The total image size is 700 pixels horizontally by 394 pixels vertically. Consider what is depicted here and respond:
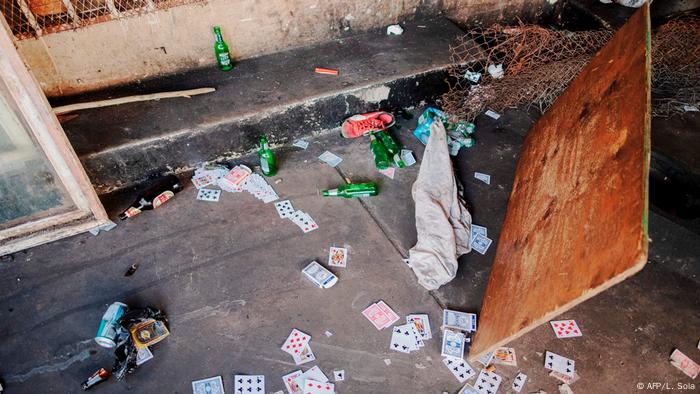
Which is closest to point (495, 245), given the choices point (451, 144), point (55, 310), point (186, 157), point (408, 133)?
point (451, 144)

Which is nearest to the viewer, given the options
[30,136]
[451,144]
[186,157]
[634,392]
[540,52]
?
[634,392]

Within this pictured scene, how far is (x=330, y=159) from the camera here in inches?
152

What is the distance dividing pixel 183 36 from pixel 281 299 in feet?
8.08

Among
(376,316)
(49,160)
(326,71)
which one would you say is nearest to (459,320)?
(376,316)

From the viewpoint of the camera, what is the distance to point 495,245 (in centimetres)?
326

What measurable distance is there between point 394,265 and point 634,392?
1.57 meters

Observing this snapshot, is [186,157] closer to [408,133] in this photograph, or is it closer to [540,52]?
[408,133]

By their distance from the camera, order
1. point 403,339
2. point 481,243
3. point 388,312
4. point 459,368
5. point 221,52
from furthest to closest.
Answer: point 221,52
point 481,243
point 388,312
point 403,339
point 459,368

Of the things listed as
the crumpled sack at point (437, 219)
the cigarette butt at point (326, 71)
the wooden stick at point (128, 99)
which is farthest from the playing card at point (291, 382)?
the cigarette butt at point (326, 71)

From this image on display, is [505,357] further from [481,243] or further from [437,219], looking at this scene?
[437,219]

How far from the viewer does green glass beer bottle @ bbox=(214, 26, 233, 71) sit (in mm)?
3834

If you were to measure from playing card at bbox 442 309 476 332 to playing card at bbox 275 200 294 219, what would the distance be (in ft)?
4.46

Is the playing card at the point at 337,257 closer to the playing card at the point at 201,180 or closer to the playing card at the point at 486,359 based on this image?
the playing card at the point at 486,359

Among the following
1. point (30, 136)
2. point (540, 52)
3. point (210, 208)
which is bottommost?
point (210, 208)
